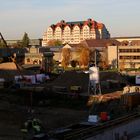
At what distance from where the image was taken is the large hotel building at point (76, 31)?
16791 cm

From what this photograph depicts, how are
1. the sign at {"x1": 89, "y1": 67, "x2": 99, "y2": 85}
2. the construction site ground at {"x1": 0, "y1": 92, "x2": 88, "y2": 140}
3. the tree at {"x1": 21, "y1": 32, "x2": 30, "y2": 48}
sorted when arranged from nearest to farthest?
the construction site ground at {"x1": 0, "y1": 92, "x2": 88, "y2": 140} → the sign at {"x1": 89, "y1": 67, "x2": 99, "y2": 85} → the tree at {"x1": 21, "y1": 32, "x2": 30, "y2": 48}

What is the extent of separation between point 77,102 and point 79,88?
5.28 metres

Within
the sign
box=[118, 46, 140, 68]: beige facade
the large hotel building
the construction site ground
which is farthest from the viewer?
the large hotel building

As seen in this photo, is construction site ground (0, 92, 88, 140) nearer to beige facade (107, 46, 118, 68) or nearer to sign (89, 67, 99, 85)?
sign (89, 67, 99, 85)

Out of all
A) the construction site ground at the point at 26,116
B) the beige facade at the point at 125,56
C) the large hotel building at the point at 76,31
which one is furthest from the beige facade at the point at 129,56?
the large hotel building at the point at 76,31

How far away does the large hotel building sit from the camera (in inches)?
6611

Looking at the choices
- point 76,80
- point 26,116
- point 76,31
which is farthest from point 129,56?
point 76,31

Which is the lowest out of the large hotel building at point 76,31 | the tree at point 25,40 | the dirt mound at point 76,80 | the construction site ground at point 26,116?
the construction site ground at point 26,116

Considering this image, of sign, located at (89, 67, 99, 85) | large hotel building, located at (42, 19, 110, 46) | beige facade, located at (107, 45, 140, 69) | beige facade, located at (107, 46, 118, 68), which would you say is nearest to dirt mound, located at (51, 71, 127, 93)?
sign, located at (89, 67, 99, 85)

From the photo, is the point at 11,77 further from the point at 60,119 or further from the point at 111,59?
the point at 111,59

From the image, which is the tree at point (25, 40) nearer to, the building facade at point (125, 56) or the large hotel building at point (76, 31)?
the large hotel building at point (76, 31)

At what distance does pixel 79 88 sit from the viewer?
38781 mm

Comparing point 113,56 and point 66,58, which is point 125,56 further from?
point 66,58

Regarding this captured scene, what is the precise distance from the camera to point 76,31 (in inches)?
6747
